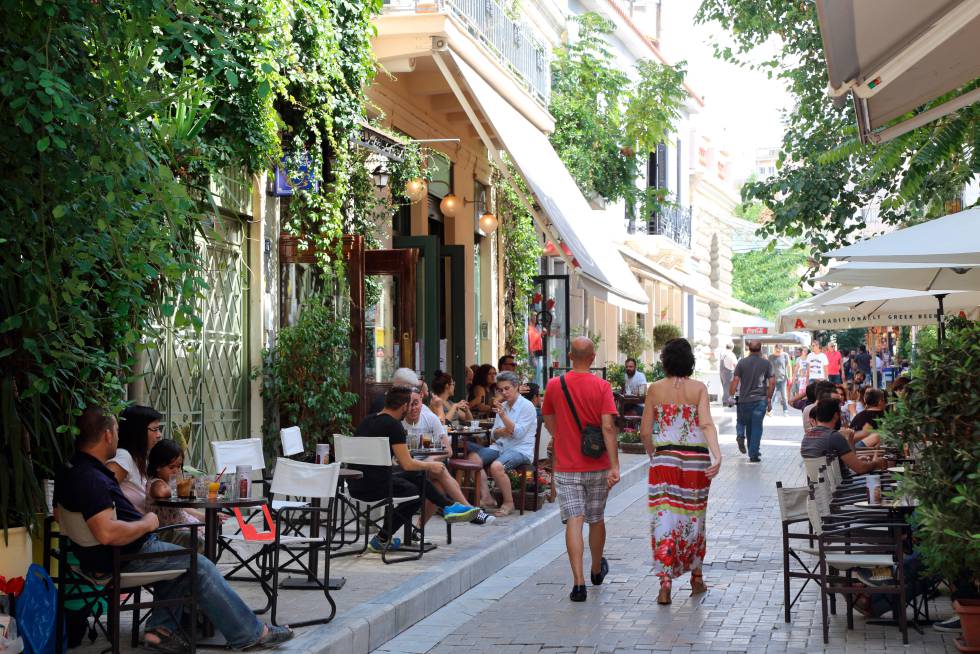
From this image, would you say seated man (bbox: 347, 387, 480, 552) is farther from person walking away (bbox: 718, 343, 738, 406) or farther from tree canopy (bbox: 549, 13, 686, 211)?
person walking away (bbox: 718, 343, 738, 406)

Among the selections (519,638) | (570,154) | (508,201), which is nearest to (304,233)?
(519,638)

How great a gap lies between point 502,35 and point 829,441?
34.6 ft

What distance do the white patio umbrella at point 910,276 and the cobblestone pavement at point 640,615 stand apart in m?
2.42

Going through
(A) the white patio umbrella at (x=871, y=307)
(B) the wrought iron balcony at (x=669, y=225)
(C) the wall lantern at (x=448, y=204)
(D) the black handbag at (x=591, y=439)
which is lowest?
(D) the black handbag at (x=591, y=439)

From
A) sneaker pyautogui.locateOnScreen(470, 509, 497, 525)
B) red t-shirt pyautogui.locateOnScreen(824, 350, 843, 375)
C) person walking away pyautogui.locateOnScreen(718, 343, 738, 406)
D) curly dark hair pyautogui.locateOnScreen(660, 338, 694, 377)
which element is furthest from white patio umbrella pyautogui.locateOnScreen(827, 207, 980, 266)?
person walking away pyautogui.locateOnScreen(718, 343, 738, 406)

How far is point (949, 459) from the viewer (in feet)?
23.0

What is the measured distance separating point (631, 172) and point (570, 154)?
213 centimetres

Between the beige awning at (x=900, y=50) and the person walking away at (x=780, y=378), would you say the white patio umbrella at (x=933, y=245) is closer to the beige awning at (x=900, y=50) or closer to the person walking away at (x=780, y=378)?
the beige awning at (x=900, y=50)

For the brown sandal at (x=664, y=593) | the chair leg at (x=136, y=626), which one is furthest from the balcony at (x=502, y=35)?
the chair leg at (x=136, y=626)

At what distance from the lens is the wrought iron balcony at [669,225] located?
3772 centimetres

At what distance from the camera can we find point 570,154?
86.1ft

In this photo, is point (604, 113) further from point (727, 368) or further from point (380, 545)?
point (380, 545)

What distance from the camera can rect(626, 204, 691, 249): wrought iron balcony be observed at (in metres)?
37.7

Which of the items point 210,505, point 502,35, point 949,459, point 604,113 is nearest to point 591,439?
point 949,459
